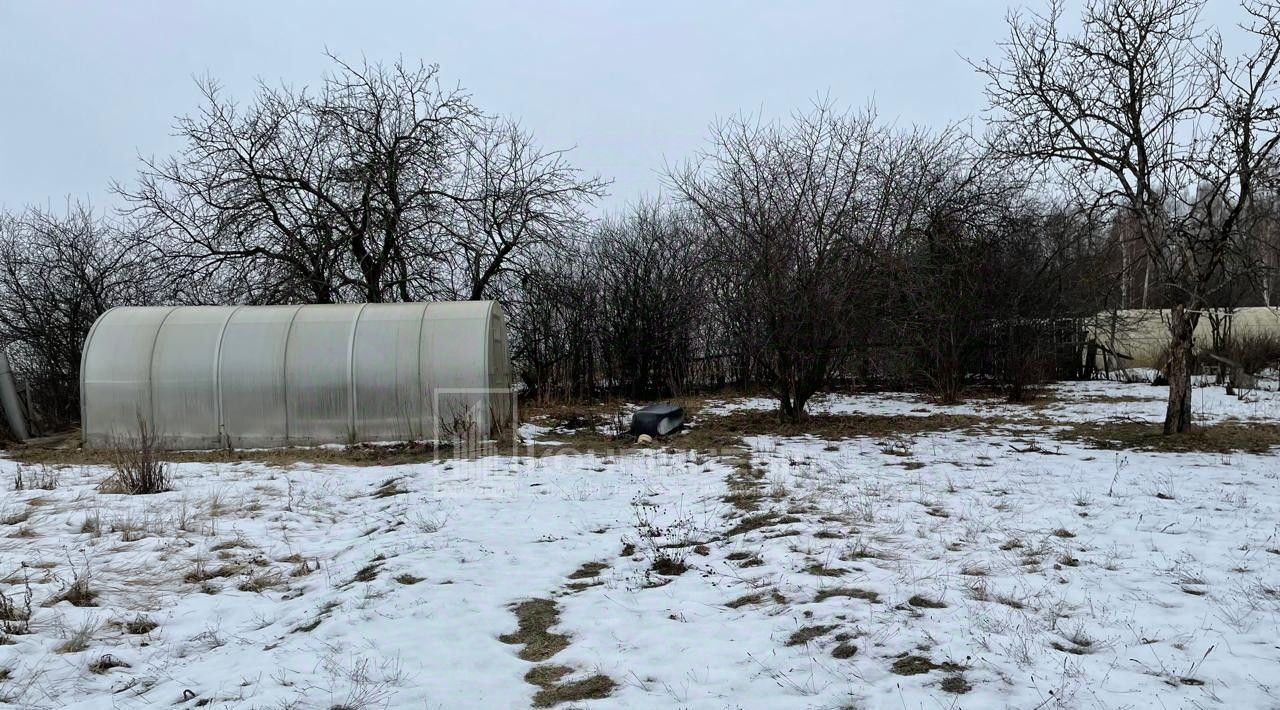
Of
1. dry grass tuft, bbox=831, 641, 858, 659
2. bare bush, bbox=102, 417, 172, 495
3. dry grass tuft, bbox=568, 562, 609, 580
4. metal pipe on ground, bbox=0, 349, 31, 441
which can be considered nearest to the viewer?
dry grass tuft, bbox=831, 641, 858, 659

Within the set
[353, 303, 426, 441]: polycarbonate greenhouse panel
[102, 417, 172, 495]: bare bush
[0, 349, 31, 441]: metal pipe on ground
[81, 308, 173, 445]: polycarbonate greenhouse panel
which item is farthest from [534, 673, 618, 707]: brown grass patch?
[0, 349, 31, 441]: metal pipe on ground

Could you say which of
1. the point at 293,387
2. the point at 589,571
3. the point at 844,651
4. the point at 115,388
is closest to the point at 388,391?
the point at 293,387

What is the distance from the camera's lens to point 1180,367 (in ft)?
32.0

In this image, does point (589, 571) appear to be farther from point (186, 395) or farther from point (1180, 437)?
point (186, 395)

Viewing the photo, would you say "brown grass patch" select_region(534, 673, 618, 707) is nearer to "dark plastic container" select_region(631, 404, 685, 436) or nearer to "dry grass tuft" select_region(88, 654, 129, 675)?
"dry grass tuft" select_region(88, 654, 129, 675)

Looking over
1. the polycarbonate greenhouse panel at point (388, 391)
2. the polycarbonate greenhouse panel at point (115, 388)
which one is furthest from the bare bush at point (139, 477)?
the polycarbonate greenhouse panel at point (115, 388)

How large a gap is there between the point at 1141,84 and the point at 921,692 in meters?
9.35

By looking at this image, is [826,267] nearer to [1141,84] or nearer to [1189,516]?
[1141,84]

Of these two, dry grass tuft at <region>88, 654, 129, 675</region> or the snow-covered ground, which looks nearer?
the snow-covered ground

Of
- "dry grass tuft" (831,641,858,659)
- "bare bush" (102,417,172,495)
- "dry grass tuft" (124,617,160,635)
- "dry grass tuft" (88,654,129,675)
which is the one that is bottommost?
"dry grass tuft" (831,641,858,659)

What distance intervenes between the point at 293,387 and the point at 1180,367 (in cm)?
1268

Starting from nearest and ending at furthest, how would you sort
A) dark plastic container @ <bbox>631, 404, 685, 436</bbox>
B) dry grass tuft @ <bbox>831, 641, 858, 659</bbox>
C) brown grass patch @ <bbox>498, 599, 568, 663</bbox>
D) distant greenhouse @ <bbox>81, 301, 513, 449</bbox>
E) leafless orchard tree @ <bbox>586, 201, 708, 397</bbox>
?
dry grass tuft @ <bbox>831, 641, 858, 659</bbox> < brown grass patch @ <bbox>498, 599, 568, 663</bbox> < distant greenhouse @ <bbox>81, 301, 513, 449</bbox> < dark plastic container @ <bbox>631, 404, 685, 436</bbox> < leafless orchard tree @ <bbox>586, 201, 708, 397</bbox>

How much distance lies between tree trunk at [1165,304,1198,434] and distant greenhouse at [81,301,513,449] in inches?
→ 380

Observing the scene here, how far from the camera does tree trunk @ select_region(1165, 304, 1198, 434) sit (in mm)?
9617
